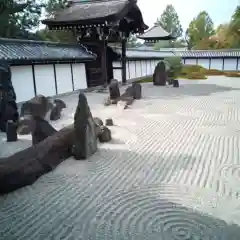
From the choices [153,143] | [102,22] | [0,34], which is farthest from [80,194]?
[0,34]

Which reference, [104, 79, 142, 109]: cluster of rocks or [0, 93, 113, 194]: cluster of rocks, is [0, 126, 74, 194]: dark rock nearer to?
[0, 93, 113, 194]: cluster of rocks

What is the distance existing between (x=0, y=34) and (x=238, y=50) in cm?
3276

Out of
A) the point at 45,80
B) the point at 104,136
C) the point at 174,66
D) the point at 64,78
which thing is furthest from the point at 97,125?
the point at 174,66

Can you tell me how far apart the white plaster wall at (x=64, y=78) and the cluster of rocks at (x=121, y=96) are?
12.2 ft

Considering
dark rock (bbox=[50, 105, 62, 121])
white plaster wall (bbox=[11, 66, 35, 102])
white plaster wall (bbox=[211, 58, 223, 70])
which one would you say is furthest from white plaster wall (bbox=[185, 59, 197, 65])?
dark rock (bbox=[50, 105, 62, 121])

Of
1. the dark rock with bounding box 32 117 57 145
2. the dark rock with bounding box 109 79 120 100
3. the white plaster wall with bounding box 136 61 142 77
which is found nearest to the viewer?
the dark rock with bounding box 32 117 57 145

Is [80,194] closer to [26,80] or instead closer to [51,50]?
[26,80]

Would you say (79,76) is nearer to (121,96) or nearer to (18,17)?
(121,96)

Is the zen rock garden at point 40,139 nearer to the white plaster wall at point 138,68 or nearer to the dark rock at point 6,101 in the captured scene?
the dark rock at point 6,101

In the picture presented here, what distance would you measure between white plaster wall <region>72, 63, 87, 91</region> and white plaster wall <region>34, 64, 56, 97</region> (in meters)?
2.72

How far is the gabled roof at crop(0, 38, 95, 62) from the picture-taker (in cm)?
1516

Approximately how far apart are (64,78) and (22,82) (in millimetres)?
4110

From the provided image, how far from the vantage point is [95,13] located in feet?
70.6

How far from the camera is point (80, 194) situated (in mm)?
5664
